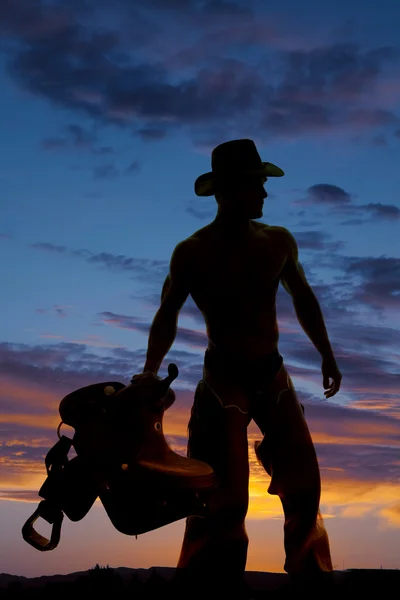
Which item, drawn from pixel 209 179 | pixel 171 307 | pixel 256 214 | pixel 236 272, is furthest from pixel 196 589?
pixel 209 179

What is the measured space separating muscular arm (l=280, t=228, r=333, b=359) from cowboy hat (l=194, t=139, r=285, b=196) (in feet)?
1.55

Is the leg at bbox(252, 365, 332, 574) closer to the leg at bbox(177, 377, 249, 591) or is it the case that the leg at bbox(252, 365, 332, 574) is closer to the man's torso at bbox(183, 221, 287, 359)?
the leg at bbox(177, 377, 249, 591)

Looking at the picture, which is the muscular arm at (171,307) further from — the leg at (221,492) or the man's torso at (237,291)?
the leg at (221,492)

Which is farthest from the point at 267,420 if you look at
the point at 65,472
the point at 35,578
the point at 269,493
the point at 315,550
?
the point at 35,578

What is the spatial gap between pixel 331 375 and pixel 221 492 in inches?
45.2

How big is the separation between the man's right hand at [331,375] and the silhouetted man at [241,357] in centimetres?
31

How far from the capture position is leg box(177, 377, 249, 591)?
5465mm

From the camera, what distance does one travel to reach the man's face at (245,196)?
5.71m

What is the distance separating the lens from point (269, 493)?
5.77m

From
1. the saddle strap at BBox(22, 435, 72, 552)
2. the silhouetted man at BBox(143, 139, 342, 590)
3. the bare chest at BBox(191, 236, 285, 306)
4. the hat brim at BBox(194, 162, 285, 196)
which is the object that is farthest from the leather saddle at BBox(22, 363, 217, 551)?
the hat brim at BBox(194, 162, 285, 196)

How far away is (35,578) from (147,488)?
1998 mm

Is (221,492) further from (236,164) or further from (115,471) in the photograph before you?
(236,164)

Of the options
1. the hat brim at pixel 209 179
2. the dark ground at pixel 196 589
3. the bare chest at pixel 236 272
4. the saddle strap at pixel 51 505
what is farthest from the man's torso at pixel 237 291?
the dark ground at pixel 196 589

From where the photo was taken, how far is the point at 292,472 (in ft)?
18.5
